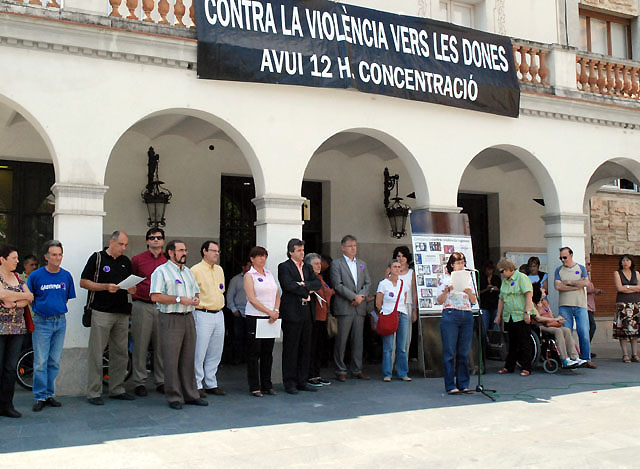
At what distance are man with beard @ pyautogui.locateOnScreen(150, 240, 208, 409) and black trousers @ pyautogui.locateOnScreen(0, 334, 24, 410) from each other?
1433 millimetres

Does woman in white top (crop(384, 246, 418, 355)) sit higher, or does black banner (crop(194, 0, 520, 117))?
black banner (crop(194, 0, 520, 117))

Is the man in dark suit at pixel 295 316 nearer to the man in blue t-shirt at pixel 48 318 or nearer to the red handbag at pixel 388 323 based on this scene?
the red handbag at pixel 388 323

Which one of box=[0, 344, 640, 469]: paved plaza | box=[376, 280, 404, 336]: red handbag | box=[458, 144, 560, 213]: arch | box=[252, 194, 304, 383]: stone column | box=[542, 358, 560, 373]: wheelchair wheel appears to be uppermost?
box=[458, 144, 560, 213]: arch

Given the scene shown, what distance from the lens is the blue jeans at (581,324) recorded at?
34.5 ft

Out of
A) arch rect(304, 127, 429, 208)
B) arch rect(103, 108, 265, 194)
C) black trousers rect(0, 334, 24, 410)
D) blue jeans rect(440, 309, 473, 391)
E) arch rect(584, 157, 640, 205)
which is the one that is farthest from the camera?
arch rect(584, 157, 640, 205)

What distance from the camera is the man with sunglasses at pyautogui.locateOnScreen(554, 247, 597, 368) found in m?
10.5

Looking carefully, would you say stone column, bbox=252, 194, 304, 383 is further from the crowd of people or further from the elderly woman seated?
the elderly woman seated

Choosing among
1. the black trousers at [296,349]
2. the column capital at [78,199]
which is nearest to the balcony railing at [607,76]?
the black trousers at [296,349]

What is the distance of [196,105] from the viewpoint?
8.80 metres

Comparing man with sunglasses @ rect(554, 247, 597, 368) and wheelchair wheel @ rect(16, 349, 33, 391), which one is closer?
wheelchair wheel @ rect(16, 349, 33, 391)

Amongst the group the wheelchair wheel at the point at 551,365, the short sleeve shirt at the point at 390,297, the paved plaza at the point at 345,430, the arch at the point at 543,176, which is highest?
the arch at the point at 543,176

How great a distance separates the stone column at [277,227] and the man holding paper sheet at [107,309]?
2047mm

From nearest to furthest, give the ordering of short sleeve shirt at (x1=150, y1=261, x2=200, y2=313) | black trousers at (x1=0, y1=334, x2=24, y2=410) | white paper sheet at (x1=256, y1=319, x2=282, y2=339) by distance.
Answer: black trousers at (x1=0, y1=334, x2=24, y2=410) < short sleeve shirt at (x1=150, y1=261, x2=200, y2=313) < white paper sheet at (x1=256, y1=319, x2=282, y2=339)

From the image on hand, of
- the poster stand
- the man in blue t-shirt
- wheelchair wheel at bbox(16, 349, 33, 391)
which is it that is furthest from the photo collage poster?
wheelchair wheel at bbox(16, 349, 33, 391)
